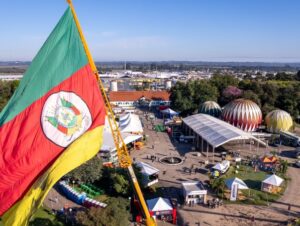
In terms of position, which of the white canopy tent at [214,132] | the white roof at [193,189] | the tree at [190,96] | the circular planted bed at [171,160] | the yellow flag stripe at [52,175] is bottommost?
the circular planted bed at [171,160]

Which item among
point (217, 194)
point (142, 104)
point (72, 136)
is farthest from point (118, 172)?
point (142, 104)

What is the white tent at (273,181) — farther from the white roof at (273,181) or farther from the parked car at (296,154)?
the parked car at (296,154)

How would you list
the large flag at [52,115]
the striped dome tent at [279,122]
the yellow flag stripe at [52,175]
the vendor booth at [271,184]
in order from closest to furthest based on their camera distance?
1. the yellow flag stripe at [52,175]
2. the large flag at [52,115]
3. the vendor booth at [271,184]
4. the striped dome tent at [279,122]

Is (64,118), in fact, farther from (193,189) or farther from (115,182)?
(193,189)

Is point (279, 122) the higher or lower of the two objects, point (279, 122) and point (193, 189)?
the higher

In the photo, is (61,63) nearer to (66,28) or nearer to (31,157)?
(66,28)

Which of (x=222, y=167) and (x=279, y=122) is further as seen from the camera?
(x=279, y=122)

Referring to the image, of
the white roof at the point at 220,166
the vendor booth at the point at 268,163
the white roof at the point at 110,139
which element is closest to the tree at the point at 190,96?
the white roof at the point at 110,139

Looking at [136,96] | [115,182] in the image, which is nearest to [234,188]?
[115,182]
